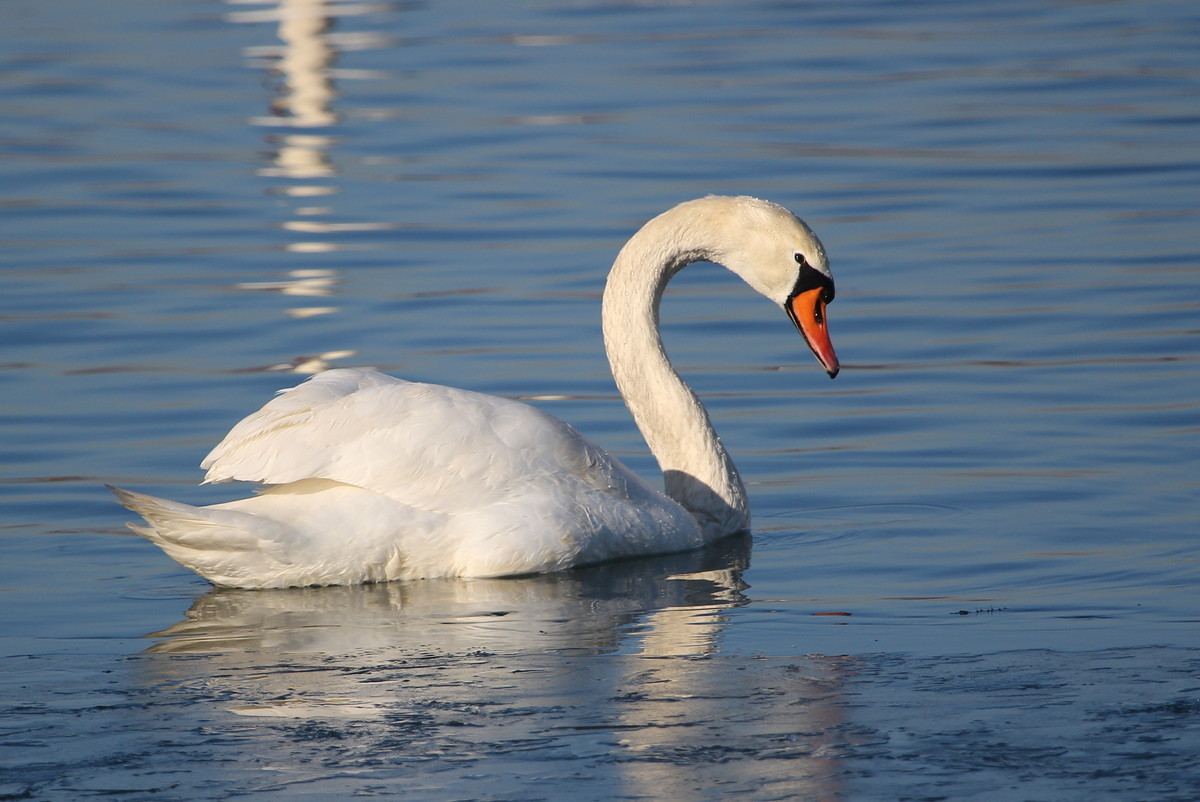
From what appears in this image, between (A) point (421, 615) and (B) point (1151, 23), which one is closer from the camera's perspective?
(A) point (421, 615)

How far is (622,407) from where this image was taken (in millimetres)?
9453

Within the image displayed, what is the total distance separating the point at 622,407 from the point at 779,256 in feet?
6.09

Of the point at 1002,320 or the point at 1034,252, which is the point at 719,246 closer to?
the point at 1002,320

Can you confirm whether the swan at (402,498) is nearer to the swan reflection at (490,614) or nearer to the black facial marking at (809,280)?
the swan reflection at (490,614)

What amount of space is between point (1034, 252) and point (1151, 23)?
1126 cm

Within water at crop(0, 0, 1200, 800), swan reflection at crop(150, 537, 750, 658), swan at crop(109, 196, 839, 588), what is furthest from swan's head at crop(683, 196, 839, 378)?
swan reflection at crop(150, 537, 750, 658)

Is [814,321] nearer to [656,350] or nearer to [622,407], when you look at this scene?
[656,350]

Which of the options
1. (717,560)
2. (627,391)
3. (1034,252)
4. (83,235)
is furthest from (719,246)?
(83,235)

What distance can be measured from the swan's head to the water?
2.42 feet

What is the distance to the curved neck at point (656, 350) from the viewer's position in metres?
7.78

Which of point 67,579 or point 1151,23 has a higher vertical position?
point 1151,23

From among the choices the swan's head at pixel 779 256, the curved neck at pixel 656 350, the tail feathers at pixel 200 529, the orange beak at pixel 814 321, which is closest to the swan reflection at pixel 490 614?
the tail feathers at pixel 200 529

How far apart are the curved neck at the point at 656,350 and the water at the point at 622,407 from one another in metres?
0.44

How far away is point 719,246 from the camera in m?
7.93
